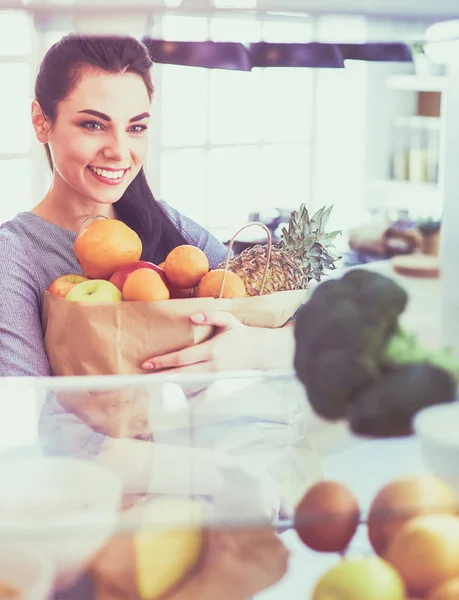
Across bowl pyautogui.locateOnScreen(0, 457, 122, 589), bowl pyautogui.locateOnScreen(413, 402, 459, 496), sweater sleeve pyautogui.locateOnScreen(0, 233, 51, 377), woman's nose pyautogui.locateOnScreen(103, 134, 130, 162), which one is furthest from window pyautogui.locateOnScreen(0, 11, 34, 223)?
bowl pyautogui.locateOnScreen(413, 402, 459, 496)

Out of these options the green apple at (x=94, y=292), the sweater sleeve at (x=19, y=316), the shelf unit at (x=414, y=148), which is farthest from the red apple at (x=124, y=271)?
the shelf unit at (x=414, y=148)

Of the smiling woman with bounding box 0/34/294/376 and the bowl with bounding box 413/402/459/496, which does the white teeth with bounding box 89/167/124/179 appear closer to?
the smiling woman with bounding box 0/34/294/376

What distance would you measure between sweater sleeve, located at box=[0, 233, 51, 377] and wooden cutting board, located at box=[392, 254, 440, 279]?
40 cm

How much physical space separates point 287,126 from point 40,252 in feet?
3.87

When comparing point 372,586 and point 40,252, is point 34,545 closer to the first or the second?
point 372,586

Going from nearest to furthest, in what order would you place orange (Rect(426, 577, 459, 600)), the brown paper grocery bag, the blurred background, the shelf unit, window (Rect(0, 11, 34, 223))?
orange (Rect(426, 577, 459, 600)) < the blurred background < the brown paper grocery bag < window (Rect(0, 11, 34, 223)) < the shelf unit

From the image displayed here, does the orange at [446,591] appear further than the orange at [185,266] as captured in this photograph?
No

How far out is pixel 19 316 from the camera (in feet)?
2.82

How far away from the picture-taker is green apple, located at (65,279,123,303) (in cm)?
77

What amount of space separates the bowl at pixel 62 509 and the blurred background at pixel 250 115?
31cm

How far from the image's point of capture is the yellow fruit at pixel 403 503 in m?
0.53

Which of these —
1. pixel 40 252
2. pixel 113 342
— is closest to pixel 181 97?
pixel 40 252

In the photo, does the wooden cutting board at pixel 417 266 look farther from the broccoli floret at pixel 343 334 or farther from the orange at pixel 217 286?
the orange at pixel 217 286

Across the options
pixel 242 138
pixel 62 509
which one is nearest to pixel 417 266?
pixel 62 509
